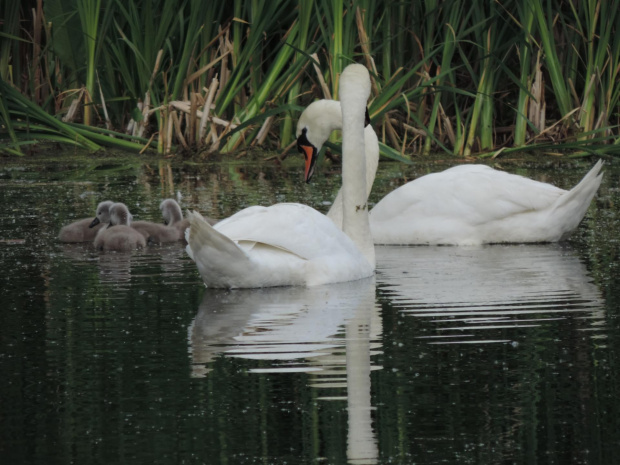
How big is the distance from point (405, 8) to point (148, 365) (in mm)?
9674

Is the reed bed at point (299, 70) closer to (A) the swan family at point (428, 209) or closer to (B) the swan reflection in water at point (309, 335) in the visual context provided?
(A) the swan family at point (428, 209)

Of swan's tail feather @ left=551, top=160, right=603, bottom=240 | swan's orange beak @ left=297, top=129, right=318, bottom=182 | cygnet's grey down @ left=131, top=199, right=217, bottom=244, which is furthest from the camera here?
swan's orange beak @ left=297, top=129, right=318, bottom=182

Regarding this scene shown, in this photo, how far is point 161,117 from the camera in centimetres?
1386

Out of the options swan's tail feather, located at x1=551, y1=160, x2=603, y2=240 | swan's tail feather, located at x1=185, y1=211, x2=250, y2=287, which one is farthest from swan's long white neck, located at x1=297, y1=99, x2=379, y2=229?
swan's tail feather, located at x1=185, y1=211, x2=250, y2=287

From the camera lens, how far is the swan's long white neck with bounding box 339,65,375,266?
7.30 metres

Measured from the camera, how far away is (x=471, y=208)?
Result: 8648 mm

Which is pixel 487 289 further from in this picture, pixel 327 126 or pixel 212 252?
pixel 327 126

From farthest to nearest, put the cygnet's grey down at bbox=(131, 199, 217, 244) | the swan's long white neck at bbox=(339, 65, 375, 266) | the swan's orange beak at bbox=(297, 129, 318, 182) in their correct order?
the swan's orange beak at bbox=(297, 129, 318, 182), the cygnet's grey down at bbox=(131, 199, 217, 244), the swan's long white neck at bbox=(339, 65, 375, 266)

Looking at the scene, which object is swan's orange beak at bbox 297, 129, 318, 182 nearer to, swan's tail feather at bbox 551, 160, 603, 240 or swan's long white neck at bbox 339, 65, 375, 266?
swan's long white neck at bbox 339, 65, 375, 266

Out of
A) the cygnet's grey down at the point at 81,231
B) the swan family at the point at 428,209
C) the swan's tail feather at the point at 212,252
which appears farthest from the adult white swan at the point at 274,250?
the cygnet's grey down at the point at 81,231

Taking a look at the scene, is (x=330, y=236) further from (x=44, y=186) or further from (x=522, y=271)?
(x=44, y=186)

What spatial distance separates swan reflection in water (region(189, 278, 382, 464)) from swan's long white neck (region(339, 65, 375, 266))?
49 centimetres

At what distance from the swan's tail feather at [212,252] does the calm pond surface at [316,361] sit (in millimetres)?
130

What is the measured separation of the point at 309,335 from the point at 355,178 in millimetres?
2227
